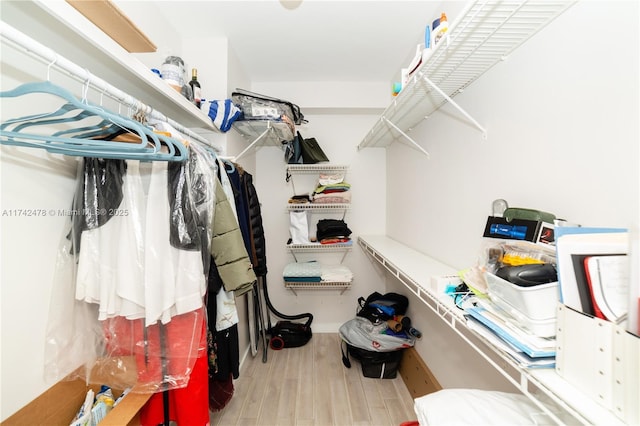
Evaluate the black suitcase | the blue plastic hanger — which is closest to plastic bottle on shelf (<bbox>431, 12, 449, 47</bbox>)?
the blue plastic hanger

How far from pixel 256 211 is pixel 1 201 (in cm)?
107

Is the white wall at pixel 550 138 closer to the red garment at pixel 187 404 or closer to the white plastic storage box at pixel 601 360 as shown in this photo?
the white plastic storage box at pixel 601 360

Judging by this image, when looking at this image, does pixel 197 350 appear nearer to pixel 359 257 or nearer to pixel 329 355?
pixel 329 355

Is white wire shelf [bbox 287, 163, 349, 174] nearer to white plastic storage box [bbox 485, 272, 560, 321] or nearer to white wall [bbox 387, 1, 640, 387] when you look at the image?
white wall [bbox 387, 1, 640, 387]

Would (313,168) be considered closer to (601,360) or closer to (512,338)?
(512,338)

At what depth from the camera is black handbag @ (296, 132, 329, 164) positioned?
2.18 m

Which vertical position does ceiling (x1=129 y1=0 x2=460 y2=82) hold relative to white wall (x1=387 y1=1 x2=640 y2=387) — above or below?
above

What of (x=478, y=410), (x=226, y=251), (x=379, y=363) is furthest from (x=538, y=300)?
(x=379, y=363)

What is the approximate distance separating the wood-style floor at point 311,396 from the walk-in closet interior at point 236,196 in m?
0.02

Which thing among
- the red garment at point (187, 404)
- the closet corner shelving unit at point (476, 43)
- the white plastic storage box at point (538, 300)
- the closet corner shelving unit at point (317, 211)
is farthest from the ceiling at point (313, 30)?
the red garment at point (187, 404)

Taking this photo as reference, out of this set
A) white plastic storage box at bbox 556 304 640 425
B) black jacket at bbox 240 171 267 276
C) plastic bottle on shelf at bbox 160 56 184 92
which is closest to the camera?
white plastic storage box at bbox 556 304 640 425

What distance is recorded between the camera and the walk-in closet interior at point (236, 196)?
1.81 feet

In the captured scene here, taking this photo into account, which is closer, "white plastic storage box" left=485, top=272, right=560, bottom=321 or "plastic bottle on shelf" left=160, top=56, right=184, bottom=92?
"white plastic storage box" left=485, top=272, right=560, bottom=321

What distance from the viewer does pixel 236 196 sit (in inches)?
55.4
